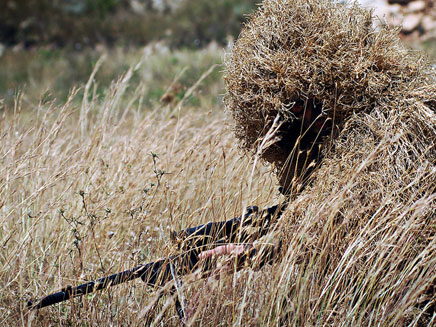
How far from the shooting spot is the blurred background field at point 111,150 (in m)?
2.17

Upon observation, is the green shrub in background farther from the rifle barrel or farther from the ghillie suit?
the rifle barrel

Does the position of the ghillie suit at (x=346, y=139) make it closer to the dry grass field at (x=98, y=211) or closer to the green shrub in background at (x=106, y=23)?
the dry grass field at (x=98, y=211)

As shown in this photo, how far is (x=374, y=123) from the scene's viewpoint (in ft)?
6.59

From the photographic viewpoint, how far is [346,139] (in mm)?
2088

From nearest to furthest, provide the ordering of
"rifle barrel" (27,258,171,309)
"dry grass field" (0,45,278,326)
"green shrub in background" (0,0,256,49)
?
"rifle barrel" (27,258,171,309)
"dry grass field" (0,45,278,326)
"green shrub in background" (0,0,256,49)

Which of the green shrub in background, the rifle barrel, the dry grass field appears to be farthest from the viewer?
the green shrub in background

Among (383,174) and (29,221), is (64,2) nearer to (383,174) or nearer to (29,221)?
(29,221)

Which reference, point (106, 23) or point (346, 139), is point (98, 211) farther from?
point (106, 23)

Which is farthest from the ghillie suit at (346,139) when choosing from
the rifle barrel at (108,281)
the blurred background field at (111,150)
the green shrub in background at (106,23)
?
the green shrub in background at (106,23)

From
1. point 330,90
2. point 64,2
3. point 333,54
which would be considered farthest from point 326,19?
point 64,2

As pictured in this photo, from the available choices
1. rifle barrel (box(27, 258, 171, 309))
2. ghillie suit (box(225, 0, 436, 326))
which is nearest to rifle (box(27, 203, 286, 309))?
rifle barrel (box(27, 258, 171, 309))

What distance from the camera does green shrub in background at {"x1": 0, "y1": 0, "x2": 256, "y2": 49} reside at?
13.1 metres

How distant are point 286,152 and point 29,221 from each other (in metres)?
1.73

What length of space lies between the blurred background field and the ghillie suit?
0.26 metres
